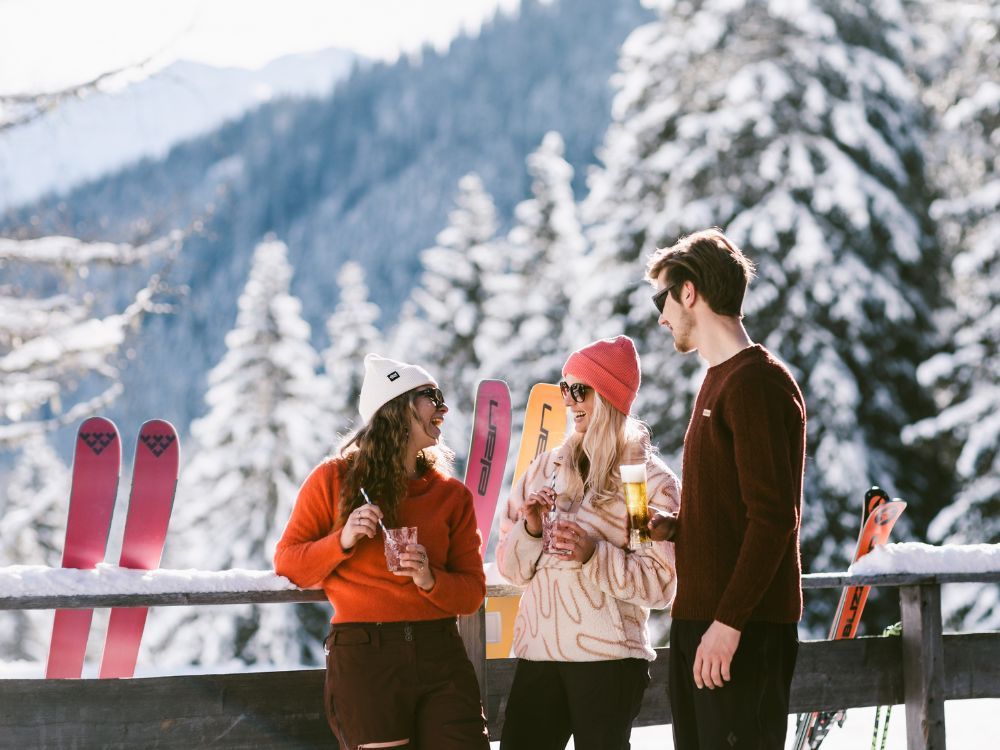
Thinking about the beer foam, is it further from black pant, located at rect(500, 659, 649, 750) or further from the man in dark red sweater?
black pant, located at rect(500, 659, 649, 750)

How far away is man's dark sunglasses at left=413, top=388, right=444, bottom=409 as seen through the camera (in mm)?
3520

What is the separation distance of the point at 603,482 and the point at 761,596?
0.76m

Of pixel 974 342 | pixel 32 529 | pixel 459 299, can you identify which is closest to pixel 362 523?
pixel 974 342

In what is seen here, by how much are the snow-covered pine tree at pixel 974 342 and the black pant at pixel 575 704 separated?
1057 centimetres

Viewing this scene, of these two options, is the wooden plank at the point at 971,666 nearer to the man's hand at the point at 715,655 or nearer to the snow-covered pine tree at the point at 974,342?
the man's hand at the point at 715,655

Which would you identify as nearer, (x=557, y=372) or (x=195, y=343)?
(x=557, y=372)

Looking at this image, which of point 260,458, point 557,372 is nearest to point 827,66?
point 557,372

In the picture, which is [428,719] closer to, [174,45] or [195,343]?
[174,45]

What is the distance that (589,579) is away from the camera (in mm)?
3383

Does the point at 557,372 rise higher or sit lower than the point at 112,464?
higher

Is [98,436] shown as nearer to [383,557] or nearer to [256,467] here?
[383,557]

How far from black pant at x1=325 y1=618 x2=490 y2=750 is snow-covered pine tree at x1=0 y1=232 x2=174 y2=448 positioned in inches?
362

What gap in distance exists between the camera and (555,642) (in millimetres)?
3369

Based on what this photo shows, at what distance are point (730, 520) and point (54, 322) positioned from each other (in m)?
10.6
